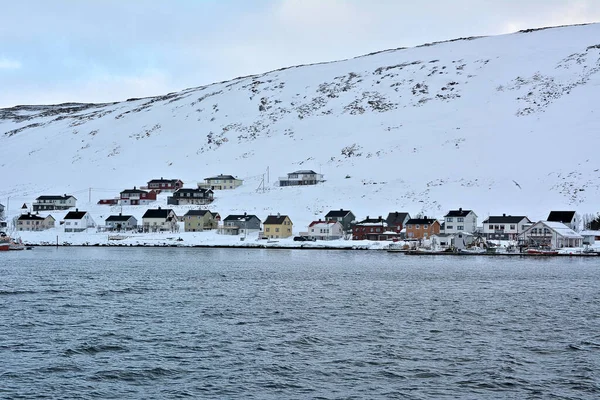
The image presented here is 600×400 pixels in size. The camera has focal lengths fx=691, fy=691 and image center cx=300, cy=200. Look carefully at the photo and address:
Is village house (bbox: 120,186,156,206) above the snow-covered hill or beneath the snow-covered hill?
beneath

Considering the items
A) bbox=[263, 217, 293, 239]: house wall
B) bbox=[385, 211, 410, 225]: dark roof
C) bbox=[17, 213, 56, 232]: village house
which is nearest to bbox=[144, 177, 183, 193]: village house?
bbox=[17, 213, 56, 232]: village house

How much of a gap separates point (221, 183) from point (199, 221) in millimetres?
36963

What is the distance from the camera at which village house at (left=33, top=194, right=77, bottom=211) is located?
149 metres

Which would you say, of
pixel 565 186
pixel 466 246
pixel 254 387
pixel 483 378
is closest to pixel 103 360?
pixel 254 387

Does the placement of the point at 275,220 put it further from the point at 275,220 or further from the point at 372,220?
the point at 372,220

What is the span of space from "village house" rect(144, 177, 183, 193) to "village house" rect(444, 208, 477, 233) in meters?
73.8

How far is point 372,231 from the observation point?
355 ft

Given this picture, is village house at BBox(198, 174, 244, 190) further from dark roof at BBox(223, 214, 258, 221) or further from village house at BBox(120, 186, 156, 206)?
dark roof at BBox(223, 214, 258, 221)

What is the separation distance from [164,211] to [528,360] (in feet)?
350

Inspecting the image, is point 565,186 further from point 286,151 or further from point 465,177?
point 286,151

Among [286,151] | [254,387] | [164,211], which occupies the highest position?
[286,151]

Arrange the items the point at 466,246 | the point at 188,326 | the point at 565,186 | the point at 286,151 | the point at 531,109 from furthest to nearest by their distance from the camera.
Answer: the point at 286,151 → the point at 531,109 → the point at 565,186 → the point at 466,246 → the point at 188,326

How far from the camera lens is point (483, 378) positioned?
71.1ft

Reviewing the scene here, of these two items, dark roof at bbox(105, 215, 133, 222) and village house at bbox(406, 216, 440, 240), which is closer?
village house at bbox(406, 216, 440, 240)
